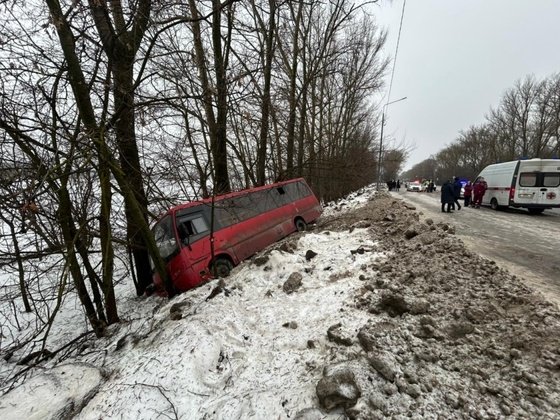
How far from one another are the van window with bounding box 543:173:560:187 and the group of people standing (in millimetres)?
2587

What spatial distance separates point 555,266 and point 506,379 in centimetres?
353

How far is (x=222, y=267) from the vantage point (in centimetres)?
714

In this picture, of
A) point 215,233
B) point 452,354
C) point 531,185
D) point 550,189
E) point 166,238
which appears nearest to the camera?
point 452,354

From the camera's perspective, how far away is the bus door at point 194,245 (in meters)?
6.46

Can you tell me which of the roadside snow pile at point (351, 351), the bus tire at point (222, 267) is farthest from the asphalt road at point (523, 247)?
the bus tire at point (222, 267)

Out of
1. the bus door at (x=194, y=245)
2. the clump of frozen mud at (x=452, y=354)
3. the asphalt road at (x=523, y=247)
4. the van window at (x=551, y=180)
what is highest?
the bus door at (x=194, y=245)

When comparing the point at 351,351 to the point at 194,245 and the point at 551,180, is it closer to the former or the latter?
the point at 194,245

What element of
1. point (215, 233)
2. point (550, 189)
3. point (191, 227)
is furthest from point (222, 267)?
point (550, 189)

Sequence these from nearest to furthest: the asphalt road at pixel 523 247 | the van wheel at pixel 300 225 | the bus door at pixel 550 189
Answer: the asphalt road at pixel 523 247, the van wheel at pixel 300 225, the bus door at pixel 550 189

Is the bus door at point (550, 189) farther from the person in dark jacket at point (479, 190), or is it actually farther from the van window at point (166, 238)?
the van window at point (166, 238)

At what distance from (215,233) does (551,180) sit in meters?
13.5

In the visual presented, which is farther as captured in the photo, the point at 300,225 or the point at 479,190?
the point at 479,190

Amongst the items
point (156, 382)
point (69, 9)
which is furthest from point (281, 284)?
point (69, 9)

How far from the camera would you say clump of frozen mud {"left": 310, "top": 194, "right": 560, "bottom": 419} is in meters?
→ 2.25
